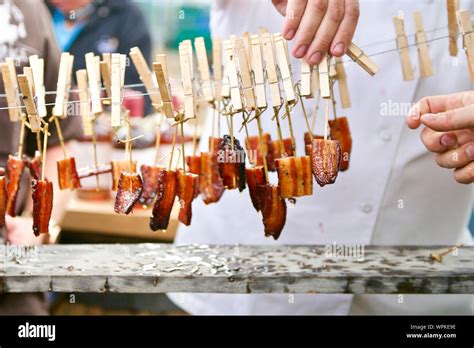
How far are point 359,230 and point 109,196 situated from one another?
2595mm

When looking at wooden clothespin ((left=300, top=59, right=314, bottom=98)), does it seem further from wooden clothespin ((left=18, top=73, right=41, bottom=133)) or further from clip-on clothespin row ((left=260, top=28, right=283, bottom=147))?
wooden clothespin ((left=18, top=73, right=41, bottom=133))

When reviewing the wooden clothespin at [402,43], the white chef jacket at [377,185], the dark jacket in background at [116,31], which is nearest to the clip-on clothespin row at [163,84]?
the wooden clothespin at [402,43]

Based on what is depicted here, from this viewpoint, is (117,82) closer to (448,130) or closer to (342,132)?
(342,132)

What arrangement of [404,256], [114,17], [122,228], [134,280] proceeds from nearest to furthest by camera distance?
[134,280] < [404,256] < [122,228] < [114,17]

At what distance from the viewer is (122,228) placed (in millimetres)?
5254

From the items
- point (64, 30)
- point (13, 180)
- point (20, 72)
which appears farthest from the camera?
point (64, 30)

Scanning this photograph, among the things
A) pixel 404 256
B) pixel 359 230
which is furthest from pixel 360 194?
pixel 404 256

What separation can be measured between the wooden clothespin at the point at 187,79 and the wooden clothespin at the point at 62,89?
48 centimetres

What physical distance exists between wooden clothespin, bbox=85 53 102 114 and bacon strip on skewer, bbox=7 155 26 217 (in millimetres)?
526

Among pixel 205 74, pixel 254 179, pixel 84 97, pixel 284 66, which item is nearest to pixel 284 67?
pixel 284 66

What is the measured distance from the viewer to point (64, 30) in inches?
258

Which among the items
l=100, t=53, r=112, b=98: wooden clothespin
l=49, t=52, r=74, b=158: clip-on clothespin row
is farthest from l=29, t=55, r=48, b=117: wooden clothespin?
l=100, t=53, r=112, b=98: wooden clothespin

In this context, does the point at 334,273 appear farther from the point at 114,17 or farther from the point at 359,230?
the point at 114,17

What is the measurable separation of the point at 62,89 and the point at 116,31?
14.0 feet
